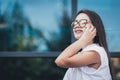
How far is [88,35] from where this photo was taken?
312cm

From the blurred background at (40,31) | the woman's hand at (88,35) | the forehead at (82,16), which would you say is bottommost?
the blurred background at (40,31)

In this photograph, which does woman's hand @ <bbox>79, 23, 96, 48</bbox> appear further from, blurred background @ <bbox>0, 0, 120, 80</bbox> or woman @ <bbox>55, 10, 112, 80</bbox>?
blurred background @ <bbox>0, 0, 120, 80</bbox>

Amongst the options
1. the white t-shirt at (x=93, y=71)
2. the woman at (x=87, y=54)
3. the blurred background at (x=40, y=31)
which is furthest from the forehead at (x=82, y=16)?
the blurred background at (x=40, y=31)

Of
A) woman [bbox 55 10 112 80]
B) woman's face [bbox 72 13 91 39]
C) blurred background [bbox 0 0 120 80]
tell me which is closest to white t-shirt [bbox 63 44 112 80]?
woman [bbox 55 10 112 80]

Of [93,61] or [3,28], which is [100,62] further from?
[3,28]

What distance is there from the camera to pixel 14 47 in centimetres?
536

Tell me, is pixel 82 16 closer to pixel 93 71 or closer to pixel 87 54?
pixel 87 54

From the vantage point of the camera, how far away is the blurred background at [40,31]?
532cm

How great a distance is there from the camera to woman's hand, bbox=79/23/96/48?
3.10 meters

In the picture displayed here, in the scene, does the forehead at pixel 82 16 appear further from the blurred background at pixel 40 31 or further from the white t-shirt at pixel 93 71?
the blurred background at pixel 40 31

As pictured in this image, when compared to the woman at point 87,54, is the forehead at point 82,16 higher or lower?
higher

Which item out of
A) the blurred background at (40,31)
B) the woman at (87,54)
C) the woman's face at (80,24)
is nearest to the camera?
the woman at (87,54)

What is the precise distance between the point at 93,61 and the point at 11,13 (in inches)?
98.7

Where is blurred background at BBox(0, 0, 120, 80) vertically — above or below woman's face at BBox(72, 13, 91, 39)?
below
